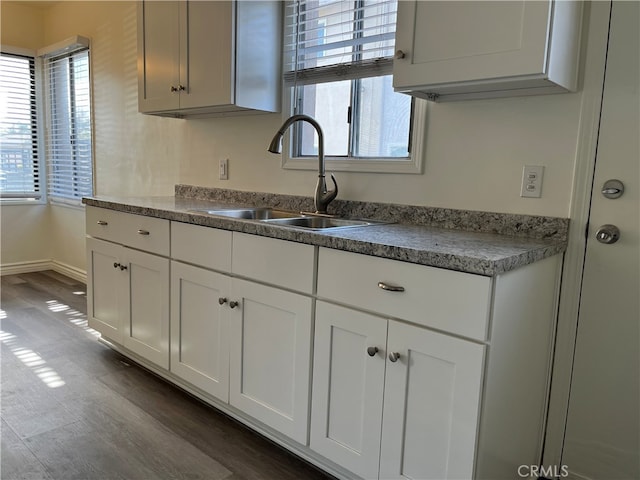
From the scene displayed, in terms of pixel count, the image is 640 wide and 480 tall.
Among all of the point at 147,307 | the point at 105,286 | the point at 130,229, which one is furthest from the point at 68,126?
the point at 147,307

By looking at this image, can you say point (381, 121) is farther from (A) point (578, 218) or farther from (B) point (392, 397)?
(B) point (392, 397)

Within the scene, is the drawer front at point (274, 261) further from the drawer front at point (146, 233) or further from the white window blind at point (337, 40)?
the white window blind at point (337, 40)

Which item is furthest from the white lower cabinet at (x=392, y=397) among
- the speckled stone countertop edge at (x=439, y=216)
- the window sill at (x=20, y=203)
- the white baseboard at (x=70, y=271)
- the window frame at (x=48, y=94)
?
the window sill at (x=20, y=203)

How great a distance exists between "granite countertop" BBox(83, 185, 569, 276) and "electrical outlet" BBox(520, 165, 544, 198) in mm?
85

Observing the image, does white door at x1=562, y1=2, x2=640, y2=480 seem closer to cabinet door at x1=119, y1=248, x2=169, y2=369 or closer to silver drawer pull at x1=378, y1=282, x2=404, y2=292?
silver drawer pull at x1=378, y1=282, x2=404, y2=292

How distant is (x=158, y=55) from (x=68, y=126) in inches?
84.2

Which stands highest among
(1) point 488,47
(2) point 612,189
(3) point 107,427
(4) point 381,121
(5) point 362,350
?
(1) point 488,47

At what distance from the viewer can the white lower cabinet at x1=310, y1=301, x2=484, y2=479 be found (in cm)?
127

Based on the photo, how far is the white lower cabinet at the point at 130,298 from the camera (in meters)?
Answer: 2.24

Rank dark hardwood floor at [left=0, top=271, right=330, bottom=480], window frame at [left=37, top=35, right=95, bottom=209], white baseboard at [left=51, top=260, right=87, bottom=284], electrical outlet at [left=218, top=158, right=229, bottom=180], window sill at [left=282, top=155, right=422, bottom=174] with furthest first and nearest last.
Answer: white baseboard at [left=51, top=260, right=87, bottom=284] < window frame at [left=37, top=35, right=95, bottom=209] < electrical outlet at [left=218, top=158, right=229, bottom=180] < window sill at [left=282, top=155, right=422, bottom=174] < dark hardwood floor at [left=0, top=271, right=330, bottom=480]

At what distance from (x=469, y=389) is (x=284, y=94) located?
1756 millimetres

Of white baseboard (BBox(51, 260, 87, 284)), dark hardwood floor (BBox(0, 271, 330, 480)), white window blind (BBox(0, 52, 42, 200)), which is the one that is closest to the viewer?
dark hardwood floor (BBox(0, 271, 330, 480))

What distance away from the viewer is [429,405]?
1329 millimetres

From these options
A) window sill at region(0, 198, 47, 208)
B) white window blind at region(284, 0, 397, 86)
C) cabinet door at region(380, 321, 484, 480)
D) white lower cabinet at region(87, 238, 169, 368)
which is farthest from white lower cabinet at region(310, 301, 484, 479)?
window sill at region(0, 198, 47, 208)
